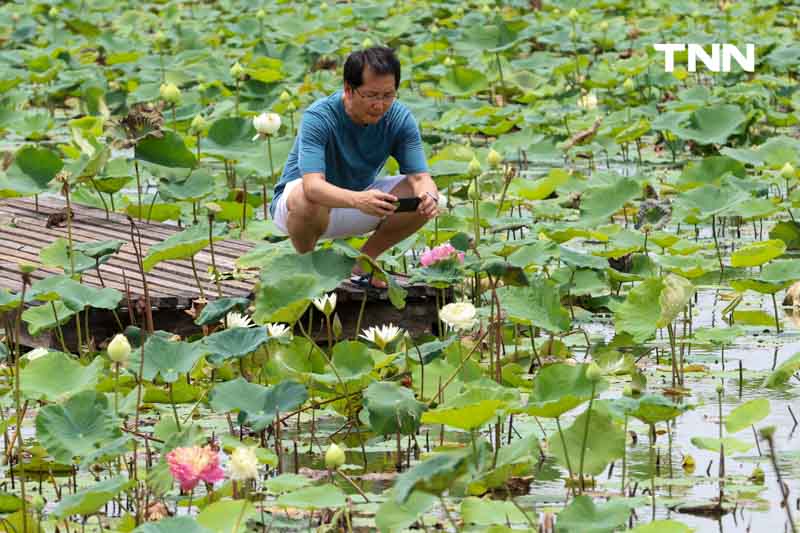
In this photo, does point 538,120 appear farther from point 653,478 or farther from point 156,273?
point 653,478

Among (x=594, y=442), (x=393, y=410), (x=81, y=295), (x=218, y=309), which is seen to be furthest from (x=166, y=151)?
(x=594, y=442)

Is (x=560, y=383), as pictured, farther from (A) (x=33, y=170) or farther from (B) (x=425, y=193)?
(A) (x=33, y=170)

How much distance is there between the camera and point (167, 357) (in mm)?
3346

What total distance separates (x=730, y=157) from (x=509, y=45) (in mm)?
2987

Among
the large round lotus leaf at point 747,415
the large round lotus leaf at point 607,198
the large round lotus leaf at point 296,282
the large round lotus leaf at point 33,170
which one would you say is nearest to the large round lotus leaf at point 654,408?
the large round lotus leaf at point 747,415

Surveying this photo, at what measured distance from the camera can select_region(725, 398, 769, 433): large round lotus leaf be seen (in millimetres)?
3029

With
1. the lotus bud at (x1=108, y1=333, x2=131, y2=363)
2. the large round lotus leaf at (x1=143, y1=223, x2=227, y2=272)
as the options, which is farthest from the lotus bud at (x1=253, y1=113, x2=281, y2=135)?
the lotus bud at (x1=108, y1=333, x2=131, y2=363)

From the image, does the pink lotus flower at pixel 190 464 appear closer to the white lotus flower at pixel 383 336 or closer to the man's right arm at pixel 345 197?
the white lotus flower at pixel 383 336

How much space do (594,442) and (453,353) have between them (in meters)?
0.91

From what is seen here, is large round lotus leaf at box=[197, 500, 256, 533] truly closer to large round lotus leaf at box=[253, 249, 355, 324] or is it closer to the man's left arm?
large round lotus leaf at box=[253, 249, 355, 324]

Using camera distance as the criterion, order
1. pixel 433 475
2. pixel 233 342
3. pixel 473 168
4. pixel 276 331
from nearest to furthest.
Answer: pixel 433 475
pixel 233 342
pixel 276 331
pixel 473 168

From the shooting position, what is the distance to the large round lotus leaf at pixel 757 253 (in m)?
4.38

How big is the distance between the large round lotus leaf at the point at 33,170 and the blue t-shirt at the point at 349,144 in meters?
0.96

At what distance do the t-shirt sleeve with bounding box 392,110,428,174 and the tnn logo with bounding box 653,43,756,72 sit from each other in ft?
14.4
